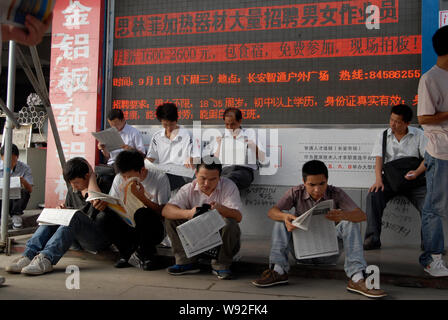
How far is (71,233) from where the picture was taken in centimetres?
328

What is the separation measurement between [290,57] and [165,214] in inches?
96.5

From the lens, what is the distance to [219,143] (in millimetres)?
4680

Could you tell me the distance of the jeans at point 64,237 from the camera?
3217 millimetres

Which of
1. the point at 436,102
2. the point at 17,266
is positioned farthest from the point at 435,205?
the point at 17,266

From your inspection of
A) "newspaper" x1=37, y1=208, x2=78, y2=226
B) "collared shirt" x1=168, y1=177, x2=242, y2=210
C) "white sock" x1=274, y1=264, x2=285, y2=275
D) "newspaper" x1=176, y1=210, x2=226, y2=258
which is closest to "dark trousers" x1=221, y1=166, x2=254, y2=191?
"collared shirt" x1=168, y1=177, x2=242, y2=210

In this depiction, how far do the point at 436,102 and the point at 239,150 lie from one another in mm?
2110

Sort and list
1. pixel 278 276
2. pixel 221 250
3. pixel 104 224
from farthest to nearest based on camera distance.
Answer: pixel 104 224 < pixel 221 250 < pixel 278 276

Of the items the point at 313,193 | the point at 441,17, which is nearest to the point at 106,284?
the point at 313,193

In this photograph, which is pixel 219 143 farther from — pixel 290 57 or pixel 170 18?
pixel 170 18

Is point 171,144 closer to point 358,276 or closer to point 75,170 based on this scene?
point 75,170

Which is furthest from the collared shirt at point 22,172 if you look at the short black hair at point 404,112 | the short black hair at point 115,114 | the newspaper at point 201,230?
the short black hair at point 404,112

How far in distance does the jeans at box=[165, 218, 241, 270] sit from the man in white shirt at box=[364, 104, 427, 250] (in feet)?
4.88

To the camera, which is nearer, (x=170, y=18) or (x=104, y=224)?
(x=104, y=224)

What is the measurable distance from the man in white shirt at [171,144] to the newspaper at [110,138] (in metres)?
0.37
